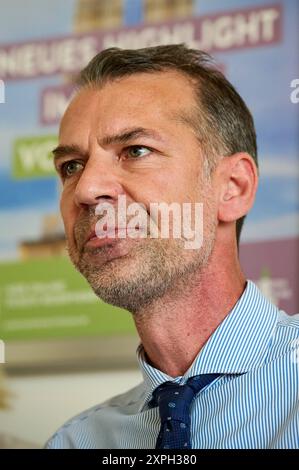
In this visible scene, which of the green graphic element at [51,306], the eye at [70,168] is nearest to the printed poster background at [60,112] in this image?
the green graphic element at [51,306]

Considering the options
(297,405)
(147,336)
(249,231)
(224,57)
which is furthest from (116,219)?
(224,57)

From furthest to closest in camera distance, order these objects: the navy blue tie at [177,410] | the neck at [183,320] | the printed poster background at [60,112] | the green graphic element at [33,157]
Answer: the green graphic element at [33,157], the printed poster background at [60,112], the neck at [183,320], the navy blue tie at [177,410]

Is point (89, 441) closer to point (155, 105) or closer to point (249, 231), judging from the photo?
point (155, 105)

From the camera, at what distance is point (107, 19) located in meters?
1.59

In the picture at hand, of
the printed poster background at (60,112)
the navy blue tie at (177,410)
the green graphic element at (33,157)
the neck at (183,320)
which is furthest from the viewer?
the green graphic element at (33,157)

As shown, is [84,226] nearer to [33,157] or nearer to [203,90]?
[203,90]

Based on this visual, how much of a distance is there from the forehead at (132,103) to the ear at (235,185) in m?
0.09

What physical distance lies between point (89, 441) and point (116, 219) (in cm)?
31

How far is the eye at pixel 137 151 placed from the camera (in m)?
0.91

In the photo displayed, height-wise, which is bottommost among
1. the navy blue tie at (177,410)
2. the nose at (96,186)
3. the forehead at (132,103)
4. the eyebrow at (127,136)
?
the navy blue tie at (177,410)

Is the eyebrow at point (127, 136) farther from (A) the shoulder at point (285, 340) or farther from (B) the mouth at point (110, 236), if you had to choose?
(A) the shoulder at point (285, 340)

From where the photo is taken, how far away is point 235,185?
3.21 feet

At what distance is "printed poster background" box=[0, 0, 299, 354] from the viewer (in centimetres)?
145

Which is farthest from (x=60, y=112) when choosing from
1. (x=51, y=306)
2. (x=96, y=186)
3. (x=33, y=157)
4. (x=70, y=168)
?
(x=96, y=186)
